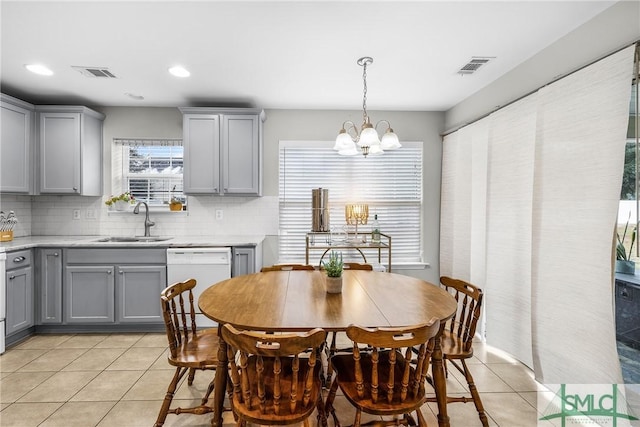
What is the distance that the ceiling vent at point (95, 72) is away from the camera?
300 cm

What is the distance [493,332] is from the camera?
3.13 metres

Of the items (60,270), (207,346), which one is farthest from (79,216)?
(207,346)

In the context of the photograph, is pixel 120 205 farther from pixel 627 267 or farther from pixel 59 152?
pixel 627 267

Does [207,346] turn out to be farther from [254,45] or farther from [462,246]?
[462,246]

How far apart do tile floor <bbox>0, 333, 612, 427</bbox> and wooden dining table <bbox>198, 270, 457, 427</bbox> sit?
27.8 inches

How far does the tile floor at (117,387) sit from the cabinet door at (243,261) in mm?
979

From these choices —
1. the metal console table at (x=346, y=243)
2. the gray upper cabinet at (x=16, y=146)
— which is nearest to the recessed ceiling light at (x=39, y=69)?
the gray upper cabinet at (x=16, y=146)

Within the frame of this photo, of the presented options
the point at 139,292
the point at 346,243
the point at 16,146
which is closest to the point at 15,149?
the point at 16,146

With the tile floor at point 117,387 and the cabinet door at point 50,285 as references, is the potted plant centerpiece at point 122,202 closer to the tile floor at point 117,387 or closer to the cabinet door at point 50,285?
the cabinet door at point 50,285

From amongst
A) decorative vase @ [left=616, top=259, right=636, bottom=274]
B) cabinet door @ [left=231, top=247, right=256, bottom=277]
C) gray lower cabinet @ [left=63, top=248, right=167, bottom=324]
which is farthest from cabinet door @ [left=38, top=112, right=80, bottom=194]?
decorative vase @ [left=616, top=259, right=636, bottom=274]

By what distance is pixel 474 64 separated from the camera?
2887 mm

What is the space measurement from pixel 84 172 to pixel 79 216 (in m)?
0.63

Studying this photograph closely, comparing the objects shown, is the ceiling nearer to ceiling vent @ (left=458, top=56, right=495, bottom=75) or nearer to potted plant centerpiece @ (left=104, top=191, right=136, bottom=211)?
ceiling vent @ (left=458, top=56, right=495, bottom=75)

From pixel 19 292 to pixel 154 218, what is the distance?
143 cm
